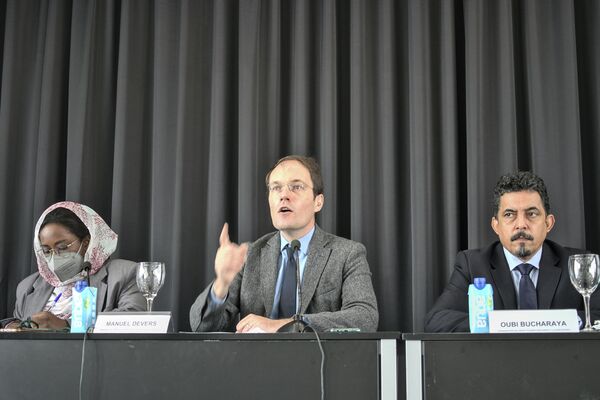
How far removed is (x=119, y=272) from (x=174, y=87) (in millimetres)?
1070

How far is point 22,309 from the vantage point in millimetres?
3434

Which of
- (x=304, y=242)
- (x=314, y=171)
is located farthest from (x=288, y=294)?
(x=314, y=171)

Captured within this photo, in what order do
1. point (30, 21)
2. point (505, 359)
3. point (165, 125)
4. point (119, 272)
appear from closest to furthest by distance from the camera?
point (505, 359) < point (119, 272) < point (165, 125) < point (30, 21)

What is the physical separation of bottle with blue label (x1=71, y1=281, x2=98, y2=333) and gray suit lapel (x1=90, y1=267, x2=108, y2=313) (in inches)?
35.1

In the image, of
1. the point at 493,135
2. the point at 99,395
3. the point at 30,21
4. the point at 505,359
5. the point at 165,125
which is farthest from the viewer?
the point at 30,21

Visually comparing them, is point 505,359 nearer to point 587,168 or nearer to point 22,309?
point 587,168

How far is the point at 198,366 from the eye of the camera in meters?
2.02

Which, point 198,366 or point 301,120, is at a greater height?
point 301,120

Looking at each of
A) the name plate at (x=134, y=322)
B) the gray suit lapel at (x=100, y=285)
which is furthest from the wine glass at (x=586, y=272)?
the gray suit lapel at (x=100, y=285)

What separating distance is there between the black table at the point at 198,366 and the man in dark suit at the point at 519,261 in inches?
41.8

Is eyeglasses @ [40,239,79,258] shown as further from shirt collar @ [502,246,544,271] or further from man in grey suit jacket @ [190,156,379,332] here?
shirt collar @ [502,246,544,271]

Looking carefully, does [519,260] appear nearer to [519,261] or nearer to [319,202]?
[519,261]

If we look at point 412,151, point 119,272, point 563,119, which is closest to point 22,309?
point 119,272

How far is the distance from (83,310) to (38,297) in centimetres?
118
